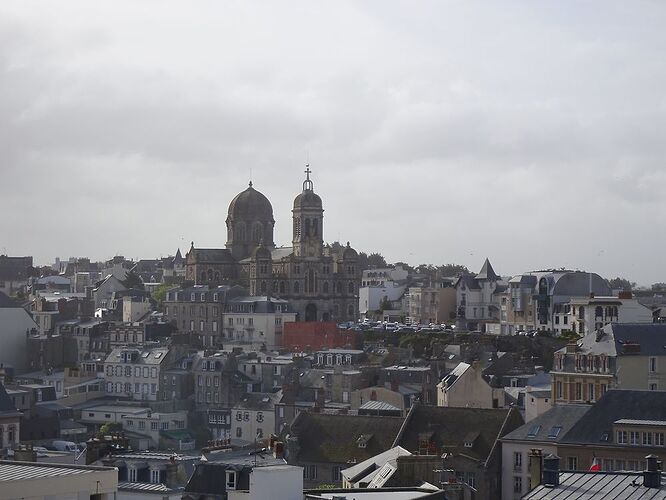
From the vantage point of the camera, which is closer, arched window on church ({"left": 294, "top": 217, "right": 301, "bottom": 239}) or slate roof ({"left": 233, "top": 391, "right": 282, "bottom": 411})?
slate roof ({"left": 233, "top": 391, "right": 282, "bottom": 411})

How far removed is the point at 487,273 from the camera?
161 metres

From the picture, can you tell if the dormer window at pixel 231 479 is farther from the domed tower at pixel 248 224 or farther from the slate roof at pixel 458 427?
the domed tower at pixel 248 224

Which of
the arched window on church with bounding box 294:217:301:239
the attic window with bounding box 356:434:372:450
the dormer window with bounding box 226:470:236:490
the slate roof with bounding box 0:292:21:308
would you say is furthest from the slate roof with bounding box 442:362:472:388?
the arched window on church with bounding box 294:217:301:239

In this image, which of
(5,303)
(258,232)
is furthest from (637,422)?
(258,232)

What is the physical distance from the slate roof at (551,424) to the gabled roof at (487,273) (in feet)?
310

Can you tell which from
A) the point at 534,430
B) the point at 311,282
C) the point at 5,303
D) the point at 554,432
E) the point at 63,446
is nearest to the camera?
the point at 554,432

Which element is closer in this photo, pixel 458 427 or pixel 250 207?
pixel 458 427

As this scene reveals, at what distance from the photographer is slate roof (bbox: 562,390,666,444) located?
6184cm

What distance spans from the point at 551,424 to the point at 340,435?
12.0 meters

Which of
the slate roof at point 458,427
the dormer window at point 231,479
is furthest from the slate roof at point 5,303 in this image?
the dormer window at point 231,479

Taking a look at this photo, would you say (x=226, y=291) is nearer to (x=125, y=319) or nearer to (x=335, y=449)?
(x=125, y=319)

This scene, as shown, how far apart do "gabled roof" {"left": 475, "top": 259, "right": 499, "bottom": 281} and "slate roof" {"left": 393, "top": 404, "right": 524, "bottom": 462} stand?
89968 millimetres

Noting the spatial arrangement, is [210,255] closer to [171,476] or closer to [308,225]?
[308,225]

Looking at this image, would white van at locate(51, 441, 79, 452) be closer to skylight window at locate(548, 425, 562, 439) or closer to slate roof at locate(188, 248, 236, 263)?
skylight window at locate(548, 425, 562, 439)
